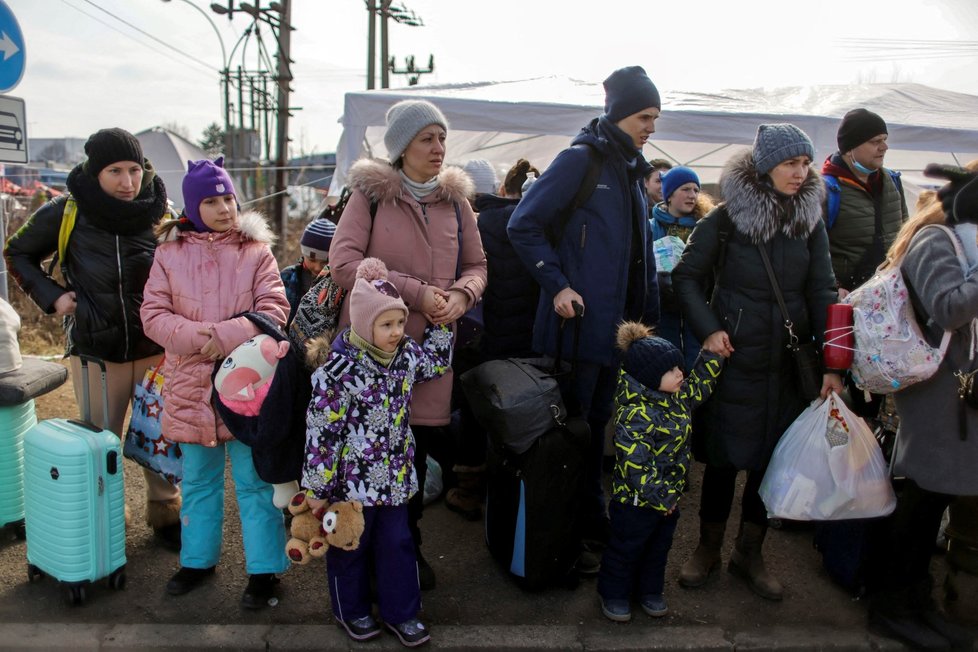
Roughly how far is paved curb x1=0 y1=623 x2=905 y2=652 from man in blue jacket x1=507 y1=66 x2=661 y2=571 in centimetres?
64

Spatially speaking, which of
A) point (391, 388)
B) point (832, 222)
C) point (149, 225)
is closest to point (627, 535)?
point (391, 388)

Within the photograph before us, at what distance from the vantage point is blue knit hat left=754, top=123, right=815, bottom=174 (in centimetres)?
292

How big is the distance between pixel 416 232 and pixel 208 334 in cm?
92

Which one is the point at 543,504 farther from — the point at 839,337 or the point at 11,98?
the point at 11,98

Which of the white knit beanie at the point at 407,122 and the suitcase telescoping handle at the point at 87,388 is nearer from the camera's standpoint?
the white knit beanie at the point at 407,122

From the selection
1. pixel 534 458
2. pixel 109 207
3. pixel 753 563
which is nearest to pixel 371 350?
pixel 534 458

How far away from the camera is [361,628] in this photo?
2.75 meters

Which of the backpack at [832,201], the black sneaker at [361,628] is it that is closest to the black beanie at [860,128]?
the backpack at [832,201]

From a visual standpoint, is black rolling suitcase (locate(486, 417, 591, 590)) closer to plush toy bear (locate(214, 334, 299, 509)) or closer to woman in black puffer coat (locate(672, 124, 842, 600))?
woman in black puffer coat (locate(672, 124, 842, 600))

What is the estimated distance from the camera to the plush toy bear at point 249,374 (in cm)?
264

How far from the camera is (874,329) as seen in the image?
278cm

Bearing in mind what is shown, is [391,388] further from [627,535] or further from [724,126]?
[724,126]

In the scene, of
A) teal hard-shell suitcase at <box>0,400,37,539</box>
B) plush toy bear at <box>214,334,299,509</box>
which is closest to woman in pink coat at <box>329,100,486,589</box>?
plush toy bear at <box>214,334,299,509</box>

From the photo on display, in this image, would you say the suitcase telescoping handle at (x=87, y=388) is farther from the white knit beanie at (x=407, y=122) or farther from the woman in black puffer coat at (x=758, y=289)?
the woman in black puffer coat at (x=758, y=289)
